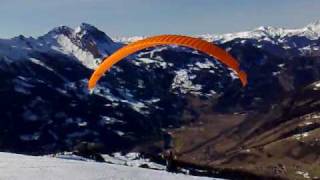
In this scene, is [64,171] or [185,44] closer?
[185,44]

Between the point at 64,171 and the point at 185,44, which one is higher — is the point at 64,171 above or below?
below

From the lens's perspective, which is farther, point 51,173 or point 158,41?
point 51,173

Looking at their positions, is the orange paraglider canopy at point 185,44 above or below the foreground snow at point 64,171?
above

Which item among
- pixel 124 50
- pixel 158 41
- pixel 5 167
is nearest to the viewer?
pixel 158 41

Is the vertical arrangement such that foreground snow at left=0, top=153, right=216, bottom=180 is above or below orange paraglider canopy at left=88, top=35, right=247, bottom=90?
below

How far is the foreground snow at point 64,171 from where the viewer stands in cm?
4728

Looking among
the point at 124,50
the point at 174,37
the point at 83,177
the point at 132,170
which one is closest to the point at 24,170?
the point at 83,177

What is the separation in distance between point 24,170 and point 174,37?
16387 mm

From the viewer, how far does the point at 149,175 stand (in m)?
50.6

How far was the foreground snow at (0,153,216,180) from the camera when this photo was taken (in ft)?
155

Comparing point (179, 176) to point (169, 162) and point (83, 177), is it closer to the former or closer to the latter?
point (169, 162)

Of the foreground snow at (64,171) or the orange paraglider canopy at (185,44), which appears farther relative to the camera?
the foreground snow at (64,171)

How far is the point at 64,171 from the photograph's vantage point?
164 ft

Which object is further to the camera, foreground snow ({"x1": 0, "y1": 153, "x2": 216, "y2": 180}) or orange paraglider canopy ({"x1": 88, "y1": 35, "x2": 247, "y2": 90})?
foreground snow ({"x1": 0, "y1": 153, "x2": 216, "y2": 180})
